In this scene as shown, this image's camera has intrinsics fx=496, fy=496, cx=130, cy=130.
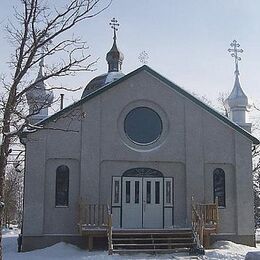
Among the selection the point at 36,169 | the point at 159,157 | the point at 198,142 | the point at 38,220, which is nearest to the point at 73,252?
the point at 38,220

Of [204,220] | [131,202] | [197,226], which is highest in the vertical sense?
[131,202]

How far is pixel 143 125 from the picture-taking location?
2128 cm

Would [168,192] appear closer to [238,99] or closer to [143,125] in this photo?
[143,125]

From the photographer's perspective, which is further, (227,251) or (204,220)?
(204,220)

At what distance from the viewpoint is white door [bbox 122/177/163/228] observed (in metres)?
20.5

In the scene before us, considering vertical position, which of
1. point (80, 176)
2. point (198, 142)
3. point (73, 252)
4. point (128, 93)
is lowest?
point (73, 252)

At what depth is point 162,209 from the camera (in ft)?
68.1

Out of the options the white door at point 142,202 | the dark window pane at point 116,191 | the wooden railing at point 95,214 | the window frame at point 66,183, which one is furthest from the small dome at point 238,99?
the window frame at point 66,183

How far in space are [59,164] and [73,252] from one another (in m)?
3.73

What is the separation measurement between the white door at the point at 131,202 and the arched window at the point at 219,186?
3233 millimetres

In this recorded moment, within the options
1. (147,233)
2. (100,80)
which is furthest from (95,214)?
(100,80)

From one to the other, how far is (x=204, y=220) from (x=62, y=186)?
586cm

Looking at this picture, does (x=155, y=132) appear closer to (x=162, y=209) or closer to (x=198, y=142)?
(x=198, y=142)

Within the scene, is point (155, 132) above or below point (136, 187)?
above
